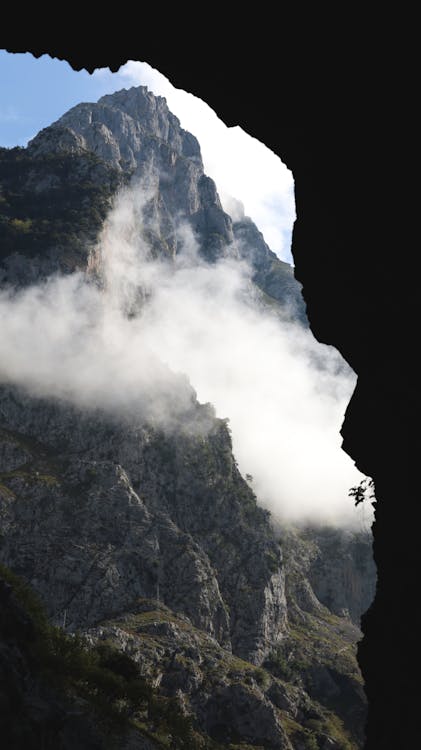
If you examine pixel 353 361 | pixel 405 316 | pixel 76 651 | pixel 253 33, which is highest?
pixel 253 33

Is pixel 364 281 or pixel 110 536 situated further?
pixel 110 536

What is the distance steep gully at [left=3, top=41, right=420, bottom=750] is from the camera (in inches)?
800

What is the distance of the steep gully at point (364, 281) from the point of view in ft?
66.6

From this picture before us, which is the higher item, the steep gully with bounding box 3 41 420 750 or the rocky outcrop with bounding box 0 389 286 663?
the rocky outcrop with bounding box 0 389 286 663

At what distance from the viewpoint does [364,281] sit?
74.6ft

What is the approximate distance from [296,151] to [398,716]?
22.0 m

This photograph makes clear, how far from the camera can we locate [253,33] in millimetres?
21156

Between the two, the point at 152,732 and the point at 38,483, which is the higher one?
the point at 38,483

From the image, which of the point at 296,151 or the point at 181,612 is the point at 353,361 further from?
the point at 181,612

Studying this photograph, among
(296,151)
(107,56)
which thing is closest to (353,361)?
(296,151)

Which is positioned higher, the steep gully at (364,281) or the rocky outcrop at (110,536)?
the rocky outcrop at (110,536)

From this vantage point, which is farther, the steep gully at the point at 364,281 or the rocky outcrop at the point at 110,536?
the rocky outcrop at the point at 110,536

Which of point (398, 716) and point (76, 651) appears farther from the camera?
point (76, 651)

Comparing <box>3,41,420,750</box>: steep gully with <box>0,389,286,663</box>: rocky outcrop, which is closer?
<box>3,41,420,750</box>: steep gully
